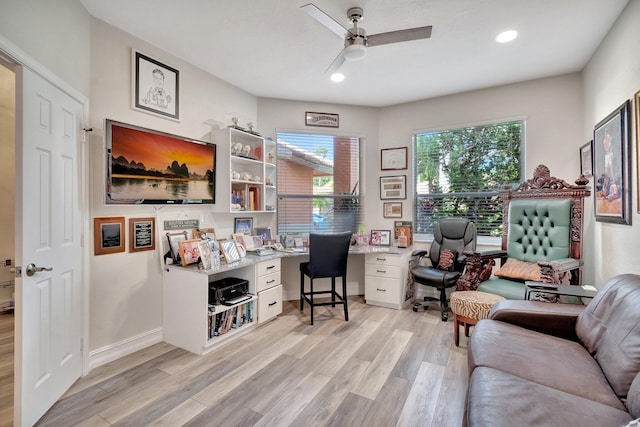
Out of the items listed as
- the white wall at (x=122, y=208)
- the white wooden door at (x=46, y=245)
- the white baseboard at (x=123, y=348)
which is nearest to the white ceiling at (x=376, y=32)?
the white wall at (x=122, y=208)

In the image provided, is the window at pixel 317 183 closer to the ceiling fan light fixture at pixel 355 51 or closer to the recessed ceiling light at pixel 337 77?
the recessed ceiling light at pixel 337 77

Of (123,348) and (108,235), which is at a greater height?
(108,235)

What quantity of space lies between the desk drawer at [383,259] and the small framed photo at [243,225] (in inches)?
62.1

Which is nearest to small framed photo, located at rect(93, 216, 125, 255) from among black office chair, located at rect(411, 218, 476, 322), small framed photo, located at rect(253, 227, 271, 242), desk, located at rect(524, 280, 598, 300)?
small framed photo, located at rect(253, 227, 271, 242)

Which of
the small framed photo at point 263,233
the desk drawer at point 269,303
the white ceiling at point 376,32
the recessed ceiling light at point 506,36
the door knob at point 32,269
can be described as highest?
the white ceiling at point 376,32

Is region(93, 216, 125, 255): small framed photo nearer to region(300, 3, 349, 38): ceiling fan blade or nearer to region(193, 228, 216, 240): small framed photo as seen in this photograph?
region(193, 228, 216, 240): small framed photo

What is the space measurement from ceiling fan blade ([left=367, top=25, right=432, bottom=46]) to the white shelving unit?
1.75 m

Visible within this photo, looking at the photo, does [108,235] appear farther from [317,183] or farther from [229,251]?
[317,183]

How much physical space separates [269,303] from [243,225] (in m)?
1.03

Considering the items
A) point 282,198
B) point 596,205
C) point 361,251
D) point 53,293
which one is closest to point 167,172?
point 53,293

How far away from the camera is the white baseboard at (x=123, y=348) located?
2.30 meters

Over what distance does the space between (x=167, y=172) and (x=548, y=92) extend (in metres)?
4.20

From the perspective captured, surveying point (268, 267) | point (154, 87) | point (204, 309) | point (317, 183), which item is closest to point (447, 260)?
point (317, 183)

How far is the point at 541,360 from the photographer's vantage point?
1.45m
